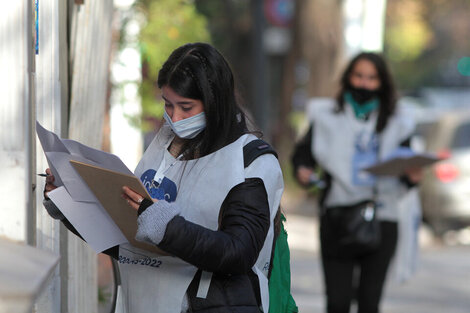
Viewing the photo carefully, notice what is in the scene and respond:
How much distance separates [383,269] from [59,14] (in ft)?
8.06

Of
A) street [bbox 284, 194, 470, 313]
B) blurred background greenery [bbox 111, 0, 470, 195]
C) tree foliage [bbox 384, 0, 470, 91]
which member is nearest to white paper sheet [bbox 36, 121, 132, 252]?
blurred background greenery [bbox 111, 0, 470, 195]

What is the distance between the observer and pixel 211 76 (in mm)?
2746

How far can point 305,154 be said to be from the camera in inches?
221

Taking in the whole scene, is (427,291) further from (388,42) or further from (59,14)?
(388,42)

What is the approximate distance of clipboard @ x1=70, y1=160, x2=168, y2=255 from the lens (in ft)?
8.36

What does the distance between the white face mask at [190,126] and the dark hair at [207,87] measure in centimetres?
2

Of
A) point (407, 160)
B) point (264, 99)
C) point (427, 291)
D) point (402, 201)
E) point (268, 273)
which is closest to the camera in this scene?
point (268, 273)

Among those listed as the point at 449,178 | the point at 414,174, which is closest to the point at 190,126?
the point at 414,174

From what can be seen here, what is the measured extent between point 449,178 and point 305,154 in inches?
269

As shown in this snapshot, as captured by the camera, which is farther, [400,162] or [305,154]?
[305,154]

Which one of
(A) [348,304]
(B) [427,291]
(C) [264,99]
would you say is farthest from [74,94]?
(C) [264,99]

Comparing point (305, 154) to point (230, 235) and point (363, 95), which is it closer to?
point (363, 95)

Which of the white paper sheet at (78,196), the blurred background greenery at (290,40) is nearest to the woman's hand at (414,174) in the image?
the blurred background greenery at (290,40)

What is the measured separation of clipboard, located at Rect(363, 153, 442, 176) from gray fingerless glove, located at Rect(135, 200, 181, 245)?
2.75 meters
